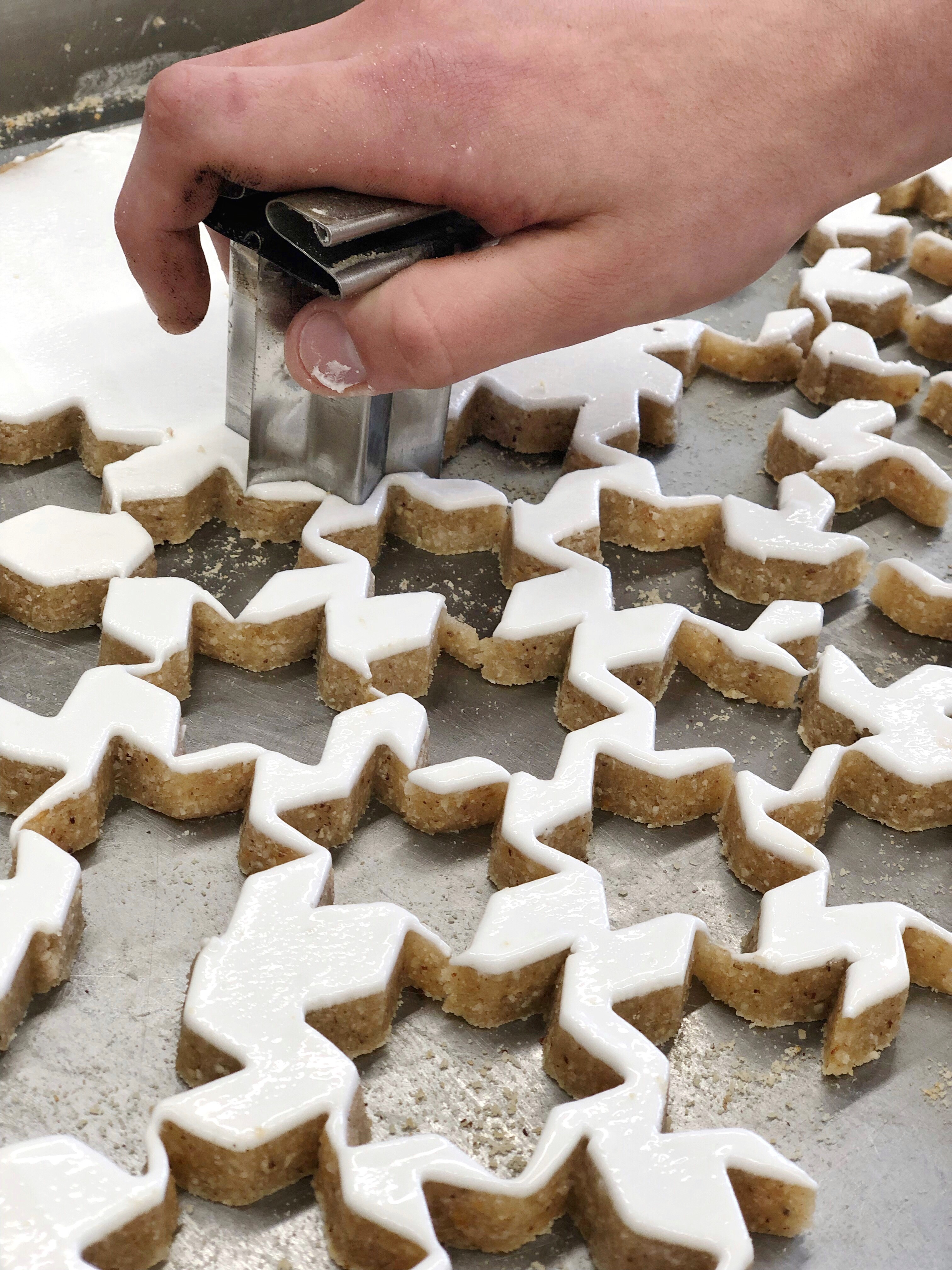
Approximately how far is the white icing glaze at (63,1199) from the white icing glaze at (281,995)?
37 mm

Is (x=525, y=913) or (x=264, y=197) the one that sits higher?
(x=264, y=197)

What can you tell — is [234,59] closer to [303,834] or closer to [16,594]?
[16,594]

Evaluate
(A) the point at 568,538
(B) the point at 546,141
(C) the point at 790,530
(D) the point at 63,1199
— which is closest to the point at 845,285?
(C) the point at 790,530

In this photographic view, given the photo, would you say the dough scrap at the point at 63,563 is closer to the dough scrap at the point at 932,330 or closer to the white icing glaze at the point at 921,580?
the white icing glaze at the point at 921,580

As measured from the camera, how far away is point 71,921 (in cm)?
86

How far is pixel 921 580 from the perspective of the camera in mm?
1170

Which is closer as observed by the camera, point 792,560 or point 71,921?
point 71,921

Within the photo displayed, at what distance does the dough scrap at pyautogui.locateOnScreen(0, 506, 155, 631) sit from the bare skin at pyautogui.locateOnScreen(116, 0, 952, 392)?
210mm

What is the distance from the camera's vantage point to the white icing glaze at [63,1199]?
2.27 feet

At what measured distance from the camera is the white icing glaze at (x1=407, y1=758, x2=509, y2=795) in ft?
3.12

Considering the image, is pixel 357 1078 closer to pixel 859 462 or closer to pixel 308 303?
pixel 308 303

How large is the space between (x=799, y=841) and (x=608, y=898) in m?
0.14

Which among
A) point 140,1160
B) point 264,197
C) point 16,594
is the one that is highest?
point 264,197

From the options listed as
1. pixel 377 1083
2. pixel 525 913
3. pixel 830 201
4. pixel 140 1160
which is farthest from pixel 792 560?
pixel 140 1160
